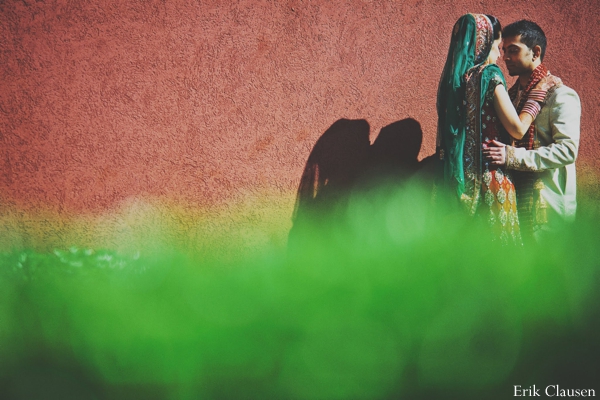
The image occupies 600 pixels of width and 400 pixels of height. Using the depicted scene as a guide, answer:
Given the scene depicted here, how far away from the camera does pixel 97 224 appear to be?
3029mm

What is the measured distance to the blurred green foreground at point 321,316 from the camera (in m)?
2.63

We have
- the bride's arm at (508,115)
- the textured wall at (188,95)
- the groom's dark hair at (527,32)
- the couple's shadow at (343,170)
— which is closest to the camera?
the bride's arm at (508,115)

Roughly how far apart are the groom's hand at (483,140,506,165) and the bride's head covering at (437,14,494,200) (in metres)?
0.13

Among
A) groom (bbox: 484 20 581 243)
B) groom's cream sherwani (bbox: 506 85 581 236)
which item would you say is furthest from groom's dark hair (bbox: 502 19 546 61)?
groom's cream sherwani (bbox: 506 85 581 236)

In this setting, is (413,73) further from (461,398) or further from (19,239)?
(19,239)

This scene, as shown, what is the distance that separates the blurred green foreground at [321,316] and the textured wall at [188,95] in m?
0.30

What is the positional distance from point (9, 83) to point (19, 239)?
3.06 ft

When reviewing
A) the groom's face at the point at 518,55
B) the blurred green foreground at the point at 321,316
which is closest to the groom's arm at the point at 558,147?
the groom's face at the point at 518,55

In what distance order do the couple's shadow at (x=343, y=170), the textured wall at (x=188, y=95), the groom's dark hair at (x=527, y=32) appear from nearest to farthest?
the groom's dark hair at (x=527, y=32) < the textured wall at (x=188, y=95) < the couple's shadow at (x=343, y=170)

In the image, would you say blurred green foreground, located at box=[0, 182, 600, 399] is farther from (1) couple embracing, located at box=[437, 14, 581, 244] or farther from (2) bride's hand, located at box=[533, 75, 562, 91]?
(2) bride's hand, located at box=[533, 75, 562, 91]

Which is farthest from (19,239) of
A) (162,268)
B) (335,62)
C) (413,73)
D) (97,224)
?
(413,73)

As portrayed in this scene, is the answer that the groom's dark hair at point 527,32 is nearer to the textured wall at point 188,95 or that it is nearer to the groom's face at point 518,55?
the groom's face at point 518,55

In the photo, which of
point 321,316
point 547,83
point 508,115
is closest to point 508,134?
point 508,115

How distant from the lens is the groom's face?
265 cm
